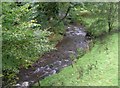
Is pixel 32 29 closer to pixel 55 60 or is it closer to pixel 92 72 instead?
pixel 92 72

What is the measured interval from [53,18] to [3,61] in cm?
1248

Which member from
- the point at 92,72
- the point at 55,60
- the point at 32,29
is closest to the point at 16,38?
the point at 32,29

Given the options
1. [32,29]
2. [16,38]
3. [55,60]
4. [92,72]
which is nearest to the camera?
[16,38]

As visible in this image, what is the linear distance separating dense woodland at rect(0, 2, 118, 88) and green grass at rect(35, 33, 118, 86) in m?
1.77

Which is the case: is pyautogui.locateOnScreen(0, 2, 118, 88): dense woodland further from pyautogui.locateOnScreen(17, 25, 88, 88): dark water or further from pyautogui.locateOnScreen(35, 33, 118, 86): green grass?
pyautogui.locateOnScreen(35, 33, 118, 86): green grass

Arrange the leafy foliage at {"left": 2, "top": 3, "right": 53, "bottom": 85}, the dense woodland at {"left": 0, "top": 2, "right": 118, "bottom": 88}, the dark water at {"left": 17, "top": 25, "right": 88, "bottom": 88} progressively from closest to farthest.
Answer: the leafy foliage at {"left": 2, "top": 3, "right": 53, "bottom": 85} < the dense woodland at {"left": 0, "top": 2, "right": 118, "bottom": 88} < the dark water at {"left": 17, "top": 25, "right": 88, "bottom": 88}

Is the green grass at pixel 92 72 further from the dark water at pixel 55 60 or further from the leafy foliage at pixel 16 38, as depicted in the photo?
the leafy foliage at pixel 16 38

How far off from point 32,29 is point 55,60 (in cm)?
616

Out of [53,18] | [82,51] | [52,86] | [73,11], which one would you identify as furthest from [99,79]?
[73,11]

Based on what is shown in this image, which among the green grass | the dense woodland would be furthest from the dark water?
the green grass

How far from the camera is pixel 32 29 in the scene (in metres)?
11.9

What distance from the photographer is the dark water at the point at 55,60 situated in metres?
15.4

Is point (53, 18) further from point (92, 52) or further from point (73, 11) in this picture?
point (92, 52)

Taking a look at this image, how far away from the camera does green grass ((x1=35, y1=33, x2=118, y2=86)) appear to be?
13.0 m
